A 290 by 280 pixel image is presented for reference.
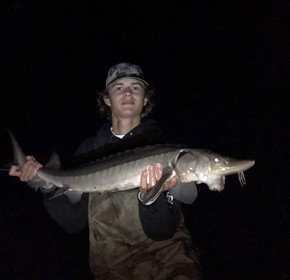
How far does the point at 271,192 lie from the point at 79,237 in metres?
5.55

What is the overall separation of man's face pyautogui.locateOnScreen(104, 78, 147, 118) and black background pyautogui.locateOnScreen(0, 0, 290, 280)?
81 centimetres

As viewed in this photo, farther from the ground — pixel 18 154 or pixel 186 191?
pixel 18 154

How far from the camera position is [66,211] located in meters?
2.91

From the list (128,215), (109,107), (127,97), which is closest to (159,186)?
(128,215)

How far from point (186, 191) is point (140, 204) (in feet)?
1.41

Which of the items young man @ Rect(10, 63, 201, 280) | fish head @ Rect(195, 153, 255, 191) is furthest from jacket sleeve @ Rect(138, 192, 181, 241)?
fish head @ Rect(195, 153, 255, 191)

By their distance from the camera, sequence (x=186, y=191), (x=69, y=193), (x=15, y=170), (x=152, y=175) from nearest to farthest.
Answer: (x=152, y=175) < (x=186, y=191) < (x=69, y=193) < (x=15, y=170)

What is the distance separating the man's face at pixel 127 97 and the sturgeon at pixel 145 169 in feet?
2.55

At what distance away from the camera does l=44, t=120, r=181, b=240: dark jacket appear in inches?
94.5

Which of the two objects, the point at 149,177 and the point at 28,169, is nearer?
the point at 149,177

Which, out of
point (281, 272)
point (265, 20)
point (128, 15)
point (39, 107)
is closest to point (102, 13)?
point (128, 15)

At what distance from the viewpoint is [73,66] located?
22.3 meters

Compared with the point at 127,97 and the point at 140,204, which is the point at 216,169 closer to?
the point at 140,204

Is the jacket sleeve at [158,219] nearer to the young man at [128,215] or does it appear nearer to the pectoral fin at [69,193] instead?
the young man at [128,215]
